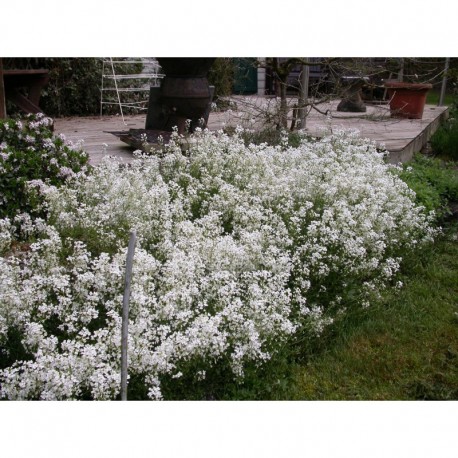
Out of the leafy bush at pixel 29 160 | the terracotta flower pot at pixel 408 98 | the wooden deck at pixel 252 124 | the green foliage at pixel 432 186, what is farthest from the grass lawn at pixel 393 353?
the terracotta flower pot at pixel 408 98

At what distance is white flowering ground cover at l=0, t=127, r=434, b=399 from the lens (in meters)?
2.40

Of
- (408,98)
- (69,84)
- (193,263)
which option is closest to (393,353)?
(193,263)

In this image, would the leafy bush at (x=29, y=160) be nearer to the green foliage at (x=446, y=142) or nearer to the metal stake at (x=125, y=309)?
the metal stake at (x=125, y=309)

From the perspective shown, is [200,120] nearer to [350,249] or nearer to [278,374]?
[350,249]

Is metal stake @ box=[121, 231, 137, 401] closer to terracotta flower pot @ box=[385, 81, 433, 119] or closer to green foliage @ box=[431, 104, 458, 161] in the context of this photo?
green foliage @ box=[431, 104, 458, 161]

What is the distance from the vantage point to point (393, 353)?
2.91m

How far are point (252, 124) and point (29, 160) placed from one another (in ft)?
9.57

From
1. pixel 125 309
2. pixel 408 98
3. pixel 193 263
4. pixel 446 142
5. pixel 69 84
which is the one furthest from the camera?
pixel 408 98

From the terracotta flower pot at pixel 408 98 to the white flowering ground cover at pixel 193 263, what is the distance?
402 cm

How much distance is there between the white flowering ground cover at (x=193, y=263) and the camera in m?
2.40

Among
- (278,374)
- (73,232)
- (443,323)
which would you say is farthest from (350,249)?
(73,232)

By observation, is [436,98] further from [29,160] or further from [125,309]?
[125,309]

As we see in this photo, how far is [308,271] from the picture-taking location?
10.1 feet

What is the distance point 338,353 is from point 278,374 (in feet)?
1.29
